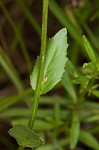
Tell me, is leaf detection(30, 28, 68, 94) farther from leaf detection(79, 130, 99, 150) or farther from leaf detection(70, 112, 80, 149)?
leaf detection(79, 130, 99, 150)

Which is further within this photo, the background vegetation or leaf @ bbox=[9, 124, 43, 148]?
the background vegetation

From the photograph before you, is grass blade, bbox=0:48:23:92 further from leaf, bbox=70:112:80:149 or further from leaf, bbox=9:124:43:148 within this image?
leaf, bbox=9:124:43:148

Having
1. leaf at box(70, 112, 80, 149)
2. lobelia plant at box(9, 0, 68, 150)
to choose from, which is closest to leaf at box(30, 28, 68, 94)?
lobelia plant at box(9, 0, 68, 150)

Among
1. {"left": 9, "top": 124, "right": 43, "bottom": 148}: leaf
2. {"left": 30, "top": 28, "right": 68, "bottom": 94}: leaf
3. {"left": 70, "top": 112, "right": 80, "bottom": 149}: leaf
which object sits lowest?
{"left": 70, "top": 112, "right": 80, "bottom": 149}: leaf

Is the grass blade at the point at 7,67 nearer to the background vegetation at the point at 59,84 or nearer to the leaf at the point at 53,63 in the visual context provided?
the background vegetation at the point at 59,84

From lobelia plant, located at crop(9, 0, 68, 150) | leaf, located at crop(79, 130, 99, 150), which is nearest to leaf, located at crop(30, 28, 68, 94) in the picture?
lobelia plant, located at crop(9, 0, 68, 150)

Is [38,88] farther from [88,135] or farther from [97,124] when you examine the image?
[97,124]

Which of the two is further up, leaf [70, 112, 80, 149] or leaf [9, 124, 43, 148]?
leaf [9, 124, 43, 148]
